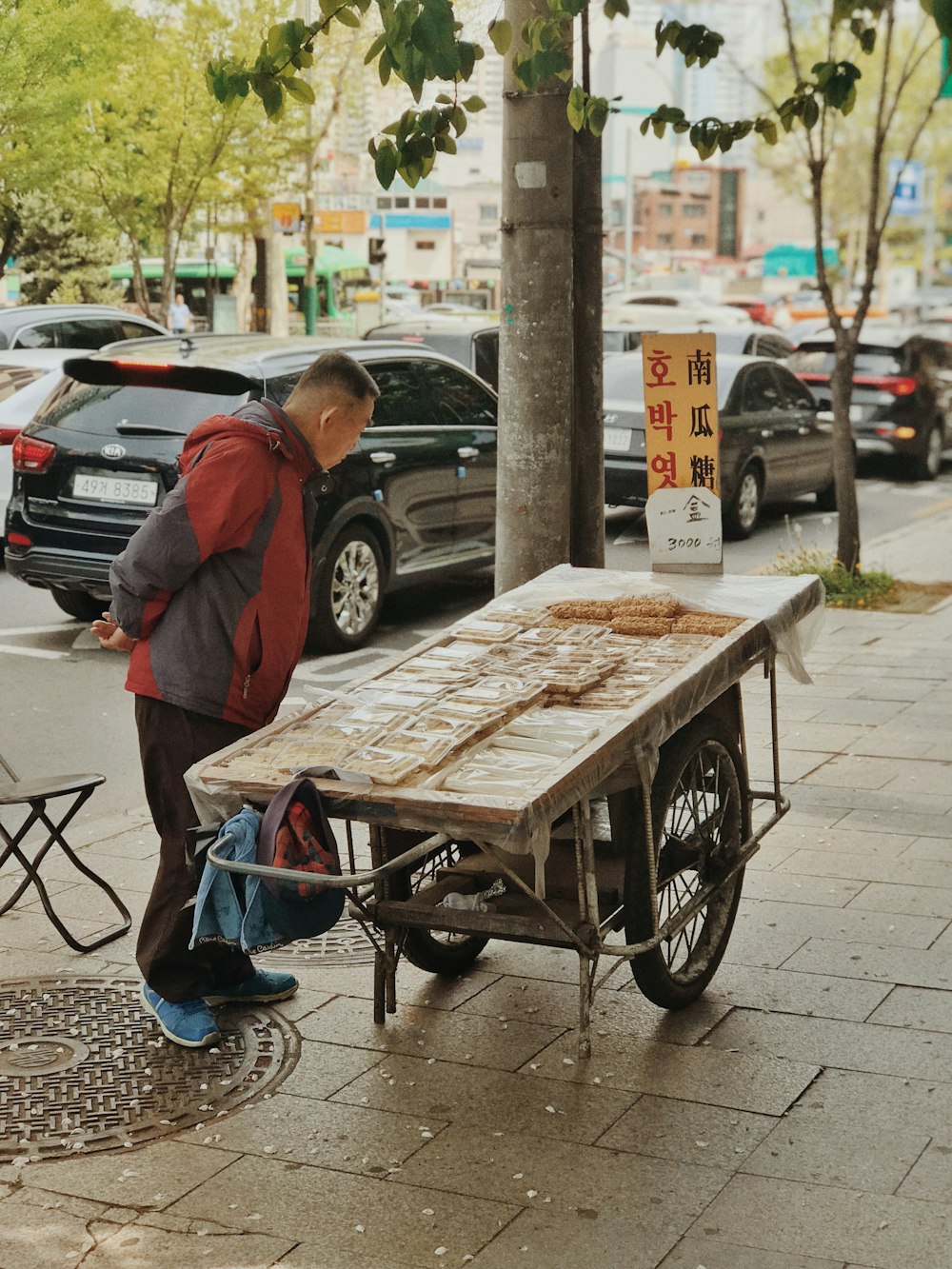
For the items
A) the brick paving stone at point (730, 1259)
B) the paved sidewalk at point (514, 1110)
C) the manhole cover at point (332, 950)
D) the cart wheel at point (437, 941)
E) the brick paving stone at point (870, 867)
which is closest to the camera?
the brick paving stone at point (730, 1259)

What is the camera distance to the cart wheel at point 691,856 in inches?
168

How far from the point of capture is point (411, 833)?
469cm

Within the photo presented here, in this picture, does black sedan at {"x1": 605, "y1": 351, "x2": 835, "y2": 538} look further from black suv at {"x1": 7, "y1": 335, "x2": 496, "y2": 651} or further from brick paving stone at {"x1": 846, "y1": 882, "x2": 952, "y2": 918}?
brick paving stone at {"x1": 846, "y1": 882, "x2": 952, "y2": 918}

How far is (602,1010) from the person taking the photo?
470cm

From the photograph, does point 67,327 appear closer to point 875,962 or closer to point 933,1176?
point 875,962

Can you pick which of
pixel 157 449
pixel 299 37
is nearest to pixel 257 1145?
pixel 299 37

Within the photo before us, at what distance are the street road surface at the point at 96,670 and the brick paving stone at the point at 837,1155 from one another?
188 cm

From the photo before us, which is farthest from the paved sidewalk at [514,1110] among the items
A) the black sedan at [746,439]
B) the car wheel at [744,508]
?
the car wheel at [744,508]

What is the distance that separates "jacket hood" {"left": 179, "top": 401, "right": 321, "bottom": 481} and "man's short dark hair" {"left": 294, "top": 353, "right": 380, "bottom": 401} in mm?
116

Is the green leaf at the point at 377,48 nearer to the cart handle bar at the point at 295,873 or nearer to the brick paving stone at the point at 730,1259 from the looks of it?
the cart handle bar at the point at 295,873

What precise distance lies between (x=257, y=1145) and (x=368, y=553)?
650 cm

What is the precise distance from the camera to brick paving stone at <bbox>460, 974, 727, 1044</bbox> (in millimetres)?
4547

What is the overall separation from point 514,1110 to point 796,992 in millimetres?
1120

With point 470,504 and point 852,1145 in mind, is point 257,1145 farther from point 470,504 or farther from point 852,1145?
point 470,504
